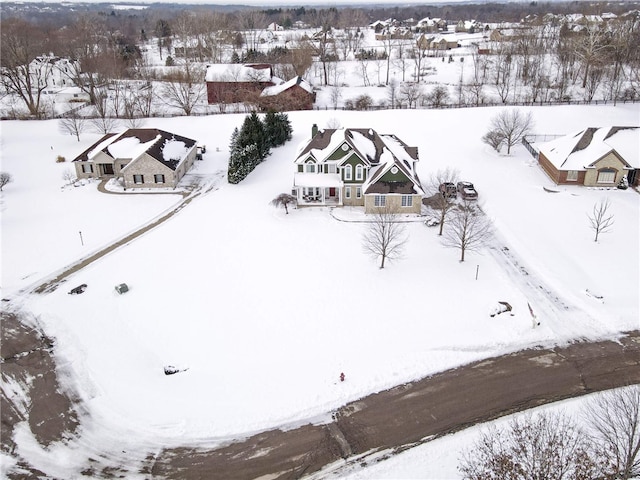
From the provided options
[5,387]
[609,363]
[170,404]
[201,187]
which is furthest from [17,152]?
[609,363]

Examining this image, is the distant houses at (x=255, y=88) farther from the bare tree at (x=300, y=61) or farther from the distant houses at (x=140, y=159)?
the distant houses at (x=140, y=159)

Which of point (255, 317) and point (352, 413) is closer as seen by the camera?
point (352, 413)

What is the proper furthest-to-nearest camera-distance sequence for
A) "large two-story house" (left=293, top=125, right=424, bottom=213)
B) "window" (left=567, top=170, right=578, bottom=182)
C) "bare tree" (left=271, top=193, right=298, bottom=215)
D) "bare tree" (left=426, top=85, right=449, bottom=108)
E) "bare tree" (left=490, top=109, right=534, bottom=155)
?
"bare tree" (left=426, top=85, right=449, bottom=108), "bare tree" (left=490, top=109, right=534, bottom=155), "window" (left=567, top=170, right=578, bottom=182), "bare tree" (left=271, top=193, right=298, bottom=215), "large two-story house" (left=293, top=125, right=424, bottom=213)

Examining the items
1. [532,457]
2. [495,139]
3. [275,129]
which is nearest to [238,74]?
[275,129]

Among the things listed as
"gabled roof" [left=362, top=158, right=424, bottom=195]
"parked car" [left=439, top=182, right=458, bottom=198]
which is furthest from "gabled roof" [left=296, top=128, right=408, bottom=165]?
"parked car" [left=439, top=182, right=458, bottom=198]

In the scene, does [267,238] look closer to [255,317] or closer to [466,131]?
[255,317]

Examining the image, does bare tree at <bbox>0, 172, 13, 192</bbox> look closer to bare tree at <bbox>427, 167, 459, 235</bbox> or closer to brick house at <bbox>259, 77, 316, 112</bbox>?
brick house at <bbox>259, 77, 316, 112</bbox>
